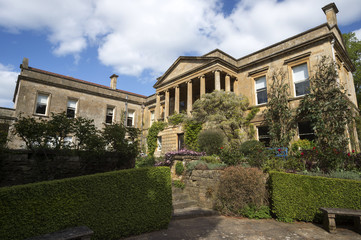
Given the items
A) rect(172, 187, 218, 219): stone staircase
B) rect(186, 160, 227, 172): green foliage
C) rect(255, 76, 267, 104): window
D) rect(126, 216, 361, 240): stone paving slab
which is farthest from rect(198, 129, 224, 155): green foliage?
rect(255, 76, 267, 104): window

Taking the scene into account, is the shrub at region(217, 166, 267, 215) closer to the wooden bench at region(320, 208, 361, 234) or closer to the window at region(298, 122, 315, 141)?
the wooden bench at region(320, 208, 361, 234)

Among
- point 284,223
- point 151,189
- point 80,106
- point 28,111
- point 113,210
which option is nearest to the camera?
point 113,210

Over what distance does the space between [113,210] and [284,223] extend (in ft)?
14.6

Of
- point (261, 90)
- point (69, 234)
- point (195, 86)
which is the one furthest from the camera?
point (195, 86)

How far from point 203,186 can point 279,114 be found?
279 inches

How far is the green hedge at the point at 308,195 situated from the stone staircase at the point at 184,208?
1.97m

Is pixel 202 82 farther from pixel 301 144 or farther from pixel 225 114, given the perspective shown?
pixel 301 144

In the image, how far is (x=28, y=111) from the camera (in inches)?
639

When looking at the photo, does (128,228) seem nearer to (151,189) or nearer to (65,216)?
(151,189)

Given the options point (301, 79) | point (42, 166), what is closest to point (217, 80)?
point (301, 79)

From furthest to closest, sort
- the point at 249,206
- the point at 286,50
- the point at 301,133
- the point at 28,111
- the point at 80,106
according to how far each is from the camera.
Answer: the point at 80,106
the point at 28,111
the point at 286,50
the point at 301,133
the point at 249,206

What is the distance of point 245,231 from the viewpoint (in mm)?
4676

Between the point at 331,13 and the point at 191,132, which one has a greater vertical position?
the point at 331,13

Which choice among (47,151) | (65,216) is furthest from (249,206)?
(47,151)
